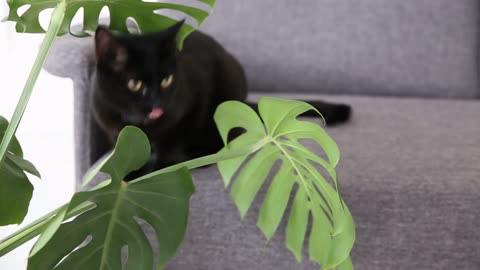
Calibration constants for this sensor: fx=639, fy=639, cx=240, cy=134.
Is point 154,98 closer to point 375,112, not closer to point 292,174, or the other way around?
point 292,174

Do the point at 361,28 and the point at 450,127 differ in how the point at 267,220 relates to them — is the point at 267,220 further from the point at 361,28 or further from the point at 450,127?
the point at 361,28

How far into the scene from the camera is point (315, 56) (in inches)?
69.7

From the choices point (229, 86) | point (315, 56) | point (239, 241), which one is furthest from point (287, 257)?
point (315, 56)

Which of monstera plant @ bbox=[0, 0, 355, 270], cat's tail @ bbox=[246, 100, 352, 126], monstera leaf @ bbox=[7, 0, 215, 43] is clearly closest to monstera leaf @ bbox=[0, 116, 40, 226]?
monstera plant @ bbox=[0, 0, 355, 270]

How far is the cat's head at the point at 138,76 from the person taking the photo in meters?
1.10

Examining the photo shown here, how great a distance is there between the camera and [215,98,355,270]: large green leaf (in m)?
0.65

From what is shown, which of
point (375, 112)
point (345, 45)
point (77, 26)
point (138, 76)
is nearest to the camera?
point (138, 76)

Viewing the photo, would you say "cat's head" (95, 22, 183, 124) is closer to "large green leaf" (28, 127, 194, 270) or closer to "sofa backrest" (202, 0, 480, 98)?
"large green leaf" (28, 127, 194, 270)

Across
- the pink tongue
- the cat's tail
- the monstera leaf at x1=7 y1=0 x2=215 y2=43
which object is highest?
the monstera leaf at x1=7 y1=0 x2=215 y2=43

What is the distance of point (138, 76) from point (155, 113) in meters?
0.07

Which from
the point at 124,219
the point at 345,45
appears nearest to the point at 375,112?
the point at 345,45

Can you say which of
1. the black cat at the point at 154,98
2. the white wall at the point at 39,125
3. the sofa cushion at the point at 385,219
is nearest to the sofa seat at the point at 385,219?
the sofa cushion at the point at 385,219

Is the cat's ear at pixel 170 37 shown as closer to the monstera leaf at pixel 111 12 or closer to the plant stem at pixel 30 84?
the monstera leaf at pixel 111 12

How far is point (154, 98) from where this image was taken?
1.11 meters
